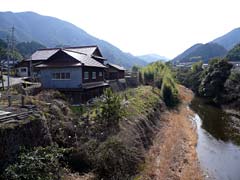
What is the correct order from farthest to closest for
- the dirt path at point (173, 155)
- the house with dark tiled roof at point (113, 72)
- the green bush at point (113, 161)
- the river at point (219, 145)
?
1. the house with dark tiled roof at point (113, 72)
2. the river at point (219, 145)
3. the dirt path at point (173, 155)
4. the green bush at point (113, 161)

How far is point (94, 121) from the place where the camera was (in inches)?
629

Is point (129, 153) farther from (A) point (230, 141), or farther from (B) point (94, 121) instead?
(A) point (230, 141)

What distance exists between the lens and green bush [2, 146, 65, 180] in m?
9.20

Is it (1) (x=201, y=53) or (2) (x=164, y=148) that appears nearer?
(2) (x=164, y=148)

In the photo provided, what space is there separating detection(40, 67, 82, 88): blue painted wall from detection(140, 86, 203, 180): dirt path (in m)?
8.40

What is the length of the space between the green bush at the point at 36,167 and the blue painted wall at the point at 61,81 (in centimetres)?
1229

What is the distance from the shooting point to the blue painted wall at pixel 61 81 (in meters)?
23.0

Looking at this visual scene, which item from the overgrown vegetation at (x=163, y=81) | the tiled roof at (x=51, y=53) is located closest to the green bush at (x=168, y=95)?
the overgrown vegetation at (x=163, y=81)

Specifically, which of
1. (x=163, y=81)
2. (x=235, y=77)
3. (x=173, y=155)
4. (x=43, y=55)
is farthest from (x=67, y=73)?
(x=235, y=77)

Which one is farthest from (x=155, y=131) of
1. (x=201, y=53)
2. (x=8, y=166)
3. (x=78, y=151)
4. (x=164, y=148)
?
(x=201, y=53)

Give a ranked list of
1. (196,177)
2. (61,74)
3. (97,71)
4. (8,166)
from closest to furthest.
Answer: (8,166), (196,177), (61,74), (97,71)

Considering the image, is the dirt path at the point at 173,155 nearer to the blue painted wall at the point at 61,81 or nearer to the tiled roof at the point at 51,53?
the blue painted wall at the point at 61,81

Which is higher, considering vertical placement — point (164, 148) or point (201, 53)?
point (201, 53)

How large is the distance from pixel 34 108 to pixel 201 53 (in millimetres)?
164163
